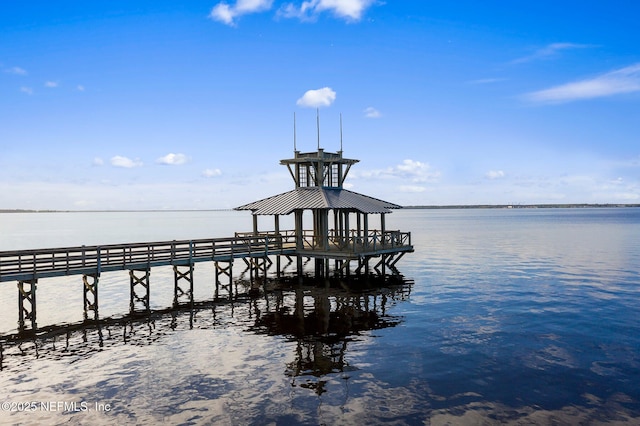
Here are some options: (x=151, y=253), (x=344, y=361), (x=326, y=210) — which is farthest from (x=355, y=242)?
(x=344, y=361)

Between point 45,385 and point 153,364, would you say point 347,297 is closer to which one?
point 153,364

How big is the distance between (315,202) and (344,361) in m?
16.1

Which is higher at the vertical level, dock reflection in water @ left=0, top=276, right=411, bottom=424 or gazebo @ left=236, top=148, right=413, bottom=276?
gazebo @ left=236, top=148, right=413, bottom=276

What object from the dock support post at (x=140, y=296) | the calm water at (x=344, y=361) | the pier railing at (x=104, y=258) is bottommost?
the calm water at (x=344, y=361)

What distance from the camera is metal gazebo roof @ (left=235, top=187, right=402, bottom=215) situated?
30.7 metres

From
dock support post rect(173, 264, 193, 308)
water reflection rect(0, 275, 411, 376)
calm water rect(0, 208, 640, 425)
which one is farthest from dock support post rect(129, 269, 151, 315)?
water reflection rect(0, 275, 411, 376)

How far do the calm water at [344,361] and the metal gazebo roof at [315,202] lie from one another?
5.72 meters

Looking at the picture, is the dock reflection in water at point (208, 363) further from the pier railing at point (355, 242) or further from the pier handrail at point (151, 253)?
the pier railing at point (355, 242)

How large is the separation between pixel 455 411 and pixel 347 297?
1441 centimetres

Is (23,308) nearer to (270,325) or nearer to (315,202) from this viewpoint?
(270,325)

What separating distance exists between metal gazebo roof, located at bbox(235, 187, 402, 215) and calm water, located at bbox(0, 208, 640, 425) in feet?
18.8

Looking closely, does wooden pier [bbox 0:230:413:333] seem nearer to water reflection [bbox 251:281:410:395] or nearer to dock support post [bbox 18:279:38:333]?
dock support post [bbox 18:279:38:333]

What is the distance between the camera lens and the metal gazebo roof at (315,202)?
30703 mm

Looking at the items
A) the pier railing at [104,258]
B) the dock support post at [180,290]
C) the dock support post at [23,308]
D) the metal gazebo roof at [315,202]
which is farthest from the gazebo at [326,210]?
the dock support post at [23,308]
